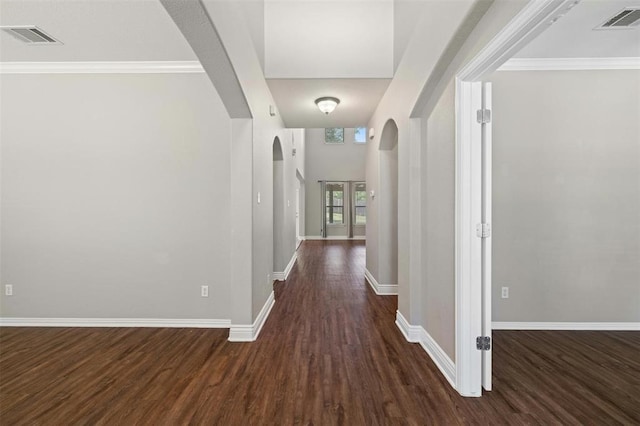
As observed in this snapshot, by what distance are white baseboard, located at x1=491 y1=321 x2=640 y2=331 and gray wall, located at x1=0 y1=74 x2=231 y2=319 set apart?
10.0 ft

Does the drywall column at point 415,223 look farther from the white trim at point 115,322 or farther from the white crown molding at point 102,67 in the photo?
the white crown molding at point 102,67

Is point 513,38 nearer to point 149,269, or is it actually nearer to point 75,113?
point 149,269

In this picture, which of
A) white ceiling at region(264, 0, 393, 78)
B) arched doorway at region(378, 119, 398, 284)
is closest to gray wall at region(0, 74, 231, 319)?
white ceiling at region(264, 0, 393, 78)

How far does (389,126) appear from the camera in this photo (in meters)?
3.79

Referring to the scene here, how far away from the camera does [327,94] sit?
12.2ft

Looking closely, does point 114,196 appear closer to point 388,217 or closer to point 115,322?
point 115,322

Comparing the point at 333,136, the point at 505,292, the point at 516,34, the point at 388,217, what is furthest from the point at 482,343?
the point at 333,136

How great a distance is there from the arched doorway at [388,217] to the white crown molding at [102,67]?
266 cm

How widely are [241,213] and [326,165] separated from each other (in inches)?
337

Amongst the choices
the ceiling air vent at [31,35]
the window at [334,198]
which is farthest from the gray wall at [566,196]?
the window at [334,198]

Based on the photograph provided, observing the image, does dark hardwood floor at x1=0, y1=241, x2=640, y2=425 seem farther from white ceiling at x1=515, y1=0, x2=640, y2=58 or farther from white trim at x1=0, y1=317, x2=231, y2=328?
white ceiling at x1=515, y1=0, x2=640, y2=58

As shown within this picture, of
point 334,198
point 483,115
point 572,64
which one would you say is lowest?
point 334,198

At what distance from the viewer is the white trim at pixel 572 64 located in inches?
119

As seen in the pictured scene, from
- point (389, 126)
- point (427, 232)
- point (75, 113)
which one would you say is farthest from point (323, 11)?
point (75, 113)
